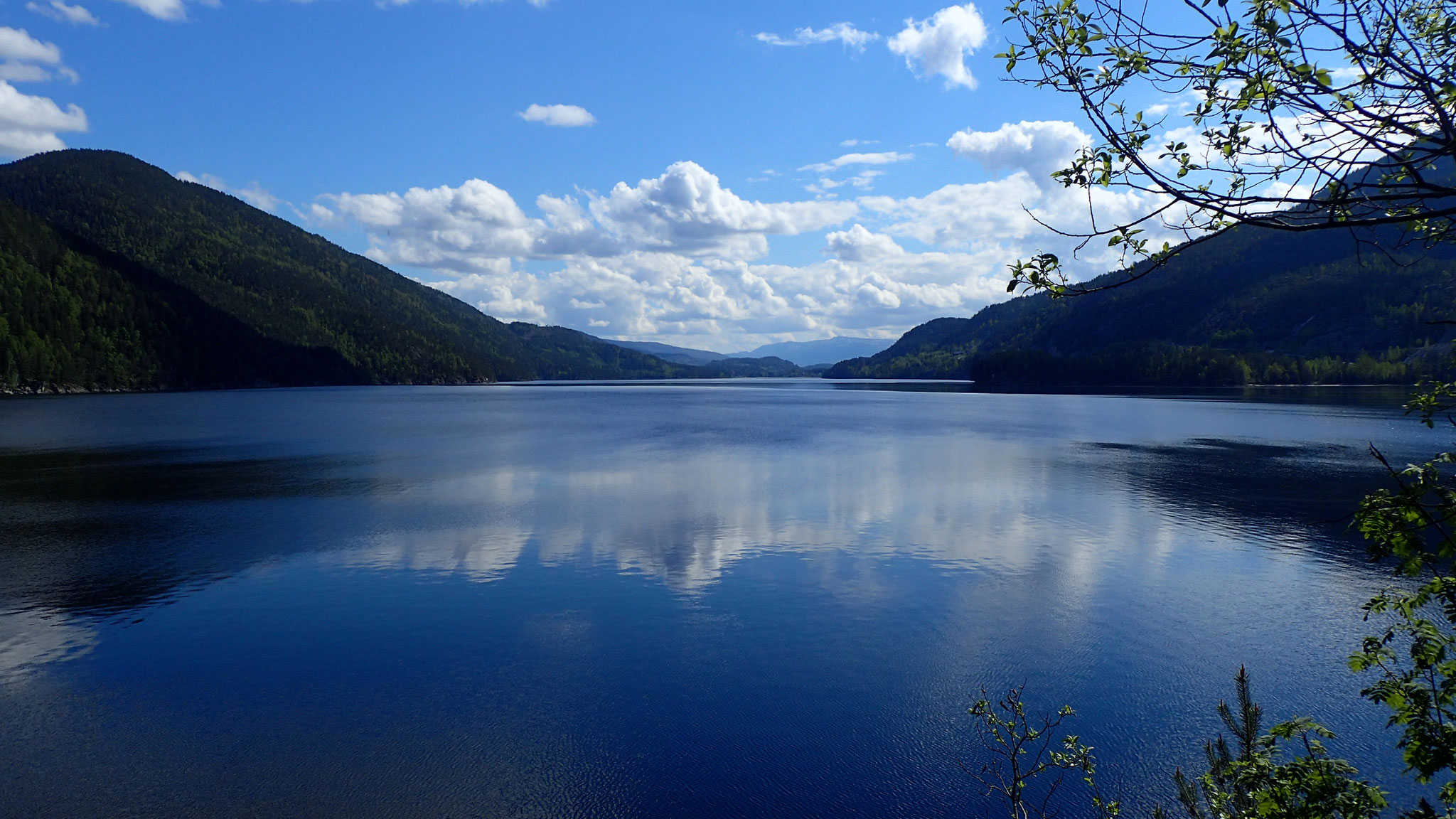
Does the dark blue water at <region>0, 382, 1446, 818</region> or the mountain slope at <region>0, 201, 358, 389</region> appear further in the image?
the mountain slope at <region>0, 201, 358, 389</region>

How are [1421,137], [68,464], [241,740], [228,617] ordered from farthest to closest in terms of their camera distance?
[68,464]
[228,617]
[241,740]
[1421,137]

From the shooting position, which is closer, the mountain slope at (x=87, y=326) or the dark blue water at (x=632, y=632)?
the dark blue water at (x=632, y=632)

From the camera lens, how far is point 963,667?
1480 centimetres

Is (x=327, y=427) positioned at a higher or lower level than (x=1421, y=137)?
lower

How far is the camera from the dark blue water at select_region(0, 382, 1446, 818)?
10969mm

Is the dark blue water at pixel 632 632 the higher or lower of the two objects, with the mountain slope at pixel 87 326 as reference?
lower

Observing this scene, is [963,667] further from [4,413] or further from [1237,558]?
[4,413]

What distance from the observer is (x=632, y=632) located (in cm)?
1667

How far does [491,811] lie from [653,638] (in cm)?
647

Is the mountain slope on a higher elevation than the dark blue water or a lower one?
higher

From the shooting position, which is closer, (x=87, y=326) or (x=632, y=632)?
(x=632, y=632)

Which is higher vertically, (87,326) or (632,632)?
(87,326)

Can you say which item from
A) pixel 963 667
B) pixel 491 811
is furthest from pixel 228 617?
pixel 963 667

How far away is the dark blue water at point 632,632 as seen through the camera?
11.0 metres
